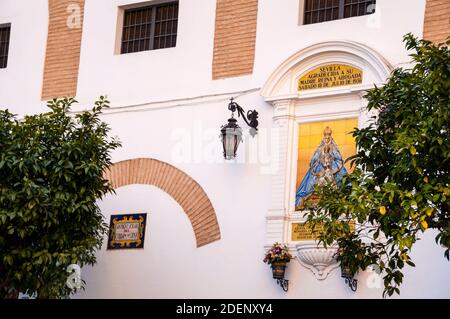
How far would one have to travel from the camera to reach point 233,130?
57.6 feet

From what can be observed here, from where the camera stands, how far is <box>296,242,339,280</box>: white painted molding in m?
16.5

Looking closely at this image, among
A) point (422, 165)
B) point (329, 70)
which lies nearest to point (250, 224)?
point (329, 70)

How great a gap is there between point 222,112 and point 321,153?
213 cm

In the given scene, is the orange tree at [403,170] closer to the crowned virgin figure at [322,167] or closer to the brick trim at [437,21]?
the brick trim at [437,21]

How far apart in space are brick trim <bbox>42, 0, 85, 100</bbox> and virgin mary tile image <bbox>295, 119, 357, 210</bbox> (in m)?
5.17

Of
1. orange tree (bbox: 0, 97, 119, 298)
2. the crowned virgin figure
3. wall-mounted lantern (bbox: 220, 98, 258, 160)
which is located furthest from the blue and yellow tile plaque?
the crowned virgin figure

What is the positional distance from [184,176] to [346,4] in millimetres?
4164

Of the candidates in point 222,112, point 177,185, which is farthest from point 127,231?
point 222,112

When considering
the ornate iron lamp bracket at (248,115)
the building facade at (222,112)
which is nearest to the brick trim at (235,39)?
the building facade at (222,112)

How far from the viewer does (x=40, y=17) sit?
21.0 meters

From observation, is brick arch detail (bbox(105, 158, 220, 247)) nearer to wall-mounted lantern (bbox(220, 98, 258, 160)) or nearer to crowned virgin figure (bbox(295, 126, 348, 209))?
wall-mounted lantern (bbox(220, 98, 258, 160))

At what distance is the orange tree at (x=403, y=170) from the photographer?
1226 centimetres

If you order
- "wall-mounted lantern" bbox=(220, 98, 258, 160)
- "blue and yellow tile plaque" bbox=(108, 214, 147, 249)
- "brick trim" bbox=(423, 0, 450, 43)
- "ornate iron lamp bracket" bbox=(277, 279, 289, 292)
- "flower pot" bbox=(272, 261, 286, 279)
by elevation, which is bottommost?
"ornate iron lamp bracket" bbox=(277, 279, 289, 292)
